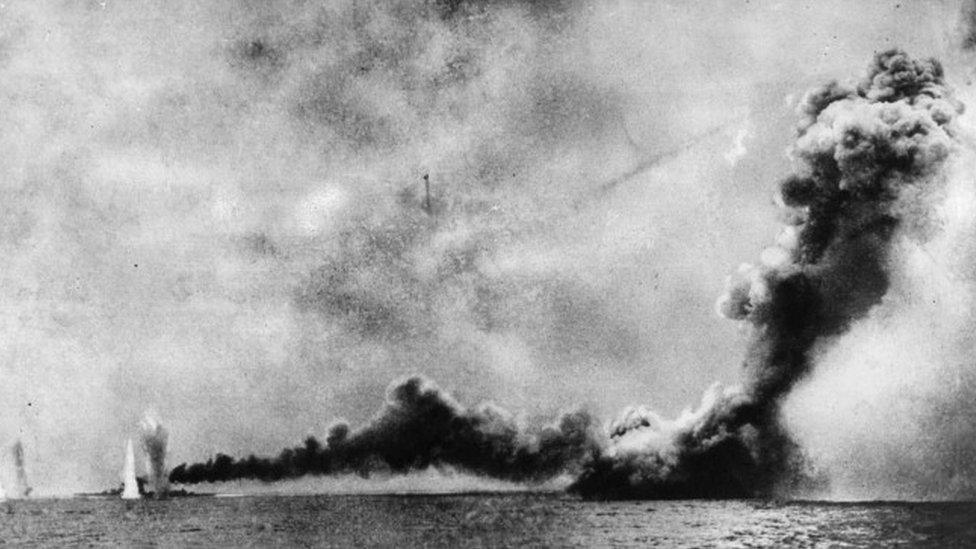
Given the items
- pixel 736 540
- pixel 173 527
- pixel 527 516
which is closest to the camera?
pixel 736 540

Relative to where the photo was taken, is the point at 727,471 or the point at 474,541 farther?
the point at 727,471

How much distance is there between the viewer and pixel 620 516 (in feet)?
503

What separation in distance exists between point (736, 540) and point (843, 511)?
56766 mm

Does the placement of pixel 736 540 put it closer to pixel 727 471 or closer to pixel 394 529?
pixel 394 529

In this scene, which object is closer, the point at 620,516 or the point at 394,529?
the point at 394,529

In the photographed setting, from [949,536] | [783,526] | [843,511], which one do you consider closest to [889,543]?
[949,536]

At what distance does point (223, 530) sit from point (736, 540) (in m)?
71.3

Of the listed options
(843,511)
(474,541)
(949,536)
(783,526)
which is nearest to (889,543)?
(949,536)

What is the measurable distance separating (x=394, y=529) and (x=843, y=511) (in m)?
66.1

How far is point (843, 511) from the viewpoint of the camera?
477ft

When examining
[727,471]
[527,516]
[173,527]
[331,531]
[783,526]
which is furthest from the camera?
[727,471]

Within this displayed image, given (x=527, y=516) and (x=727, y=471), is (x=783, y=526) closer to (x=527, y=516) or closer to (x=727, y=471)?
(x=527, y=516)

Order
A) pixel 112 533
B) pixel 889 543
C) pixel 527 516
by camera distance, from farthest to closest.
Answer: pixel 527 516 → pixel 112 533 → pixel 889 543

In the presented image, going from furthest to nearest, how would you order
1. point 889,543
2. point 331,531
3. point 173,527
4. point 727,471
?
point 727,471
point 173,527
point 331,531
point 889,543
